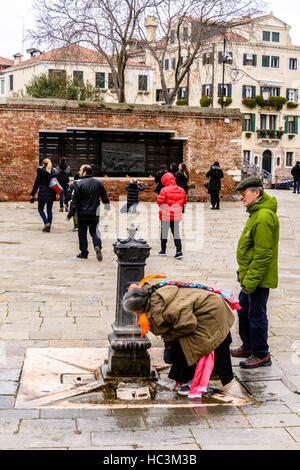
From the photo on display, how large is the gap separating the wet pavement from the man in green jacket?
0.27 metres

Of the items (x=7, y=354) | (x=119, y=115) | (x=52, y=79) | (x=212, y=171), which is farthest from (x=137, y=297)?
(x=52, y=79)

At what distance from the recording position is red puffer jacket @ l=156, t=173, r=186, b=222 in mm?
10914

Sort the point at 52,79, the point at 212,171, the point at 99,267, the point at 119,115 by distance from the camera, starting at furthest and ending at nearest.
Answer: the point at 52,79 < the point at 119,115 < the point at 212,171 < the point at 99,267

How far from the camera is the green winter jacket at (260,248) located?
17.6 ft

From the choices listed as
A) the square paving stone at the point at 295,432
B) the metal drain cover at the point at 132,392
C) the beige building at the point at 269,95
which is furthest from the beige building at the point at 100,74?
the square paving stone at the point at 295,432

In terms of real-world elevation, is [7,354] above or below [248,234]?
below

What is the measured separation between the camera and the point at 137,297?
4.53m

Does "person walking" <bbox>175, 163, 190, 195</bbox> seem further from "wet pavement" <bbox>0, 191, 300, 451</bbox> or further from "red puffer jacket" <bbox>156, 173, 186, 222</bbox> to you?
"red puffer jacket" <bbox>156, 173, 186, 222</bbox>

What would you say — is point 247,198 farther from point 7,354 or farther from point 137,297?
point 7,354

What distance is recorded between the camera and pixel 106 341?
6262 mm

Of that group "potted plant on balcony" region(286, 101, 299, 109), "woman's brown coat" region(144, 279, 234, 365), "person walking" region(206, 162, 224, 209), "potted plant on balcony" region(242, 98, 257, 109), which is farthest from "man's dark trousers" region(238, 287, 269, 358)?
"potted plant on balcony" region(286, 101, 299, 109)

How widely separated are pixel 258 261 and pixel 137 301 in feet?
4.39
